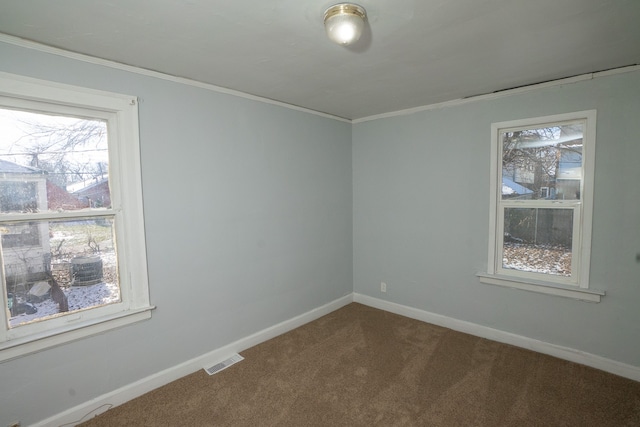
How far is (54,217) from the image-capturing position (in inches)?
74.4

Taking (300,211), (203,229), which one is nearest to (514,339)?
(300,211)

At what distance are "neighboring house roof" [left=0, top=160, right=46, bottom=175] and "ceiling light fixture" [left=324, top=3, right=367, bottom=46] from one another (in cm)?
195

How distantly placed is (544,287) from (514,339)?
0.58 meters

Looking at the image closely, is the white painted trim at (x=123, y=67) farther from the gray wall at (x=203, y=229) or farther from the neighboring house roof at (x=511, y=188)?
the neighboring house roof at (x=511, y=188)

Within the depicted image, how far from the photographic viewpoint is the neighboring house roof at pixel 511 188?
2.72m

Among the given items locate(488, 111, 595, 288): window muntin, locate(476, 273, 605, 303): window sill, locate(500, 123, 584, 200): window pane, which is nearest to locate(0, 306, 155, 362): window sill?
locate(476, 273, 605, 303): window sill

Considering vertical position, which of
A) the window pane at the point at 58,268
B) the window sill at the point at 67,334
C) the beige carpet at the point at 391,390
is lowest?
the beige carpet at the point at 391,390

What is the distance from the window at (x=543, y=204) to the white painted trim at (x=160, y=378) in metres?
2.10

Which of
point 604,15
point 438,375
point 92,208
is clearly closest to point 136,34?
point 92,208

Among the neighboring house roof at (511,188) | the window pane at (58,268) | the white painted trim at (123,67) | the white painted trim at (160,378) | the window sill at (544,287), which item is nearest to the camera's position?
the white painted trim at (123,67)

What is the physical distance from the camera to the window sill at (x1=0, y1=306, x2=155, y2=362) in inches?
67.9

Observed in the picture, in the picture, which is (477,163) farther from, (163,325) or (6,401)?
(6,401)

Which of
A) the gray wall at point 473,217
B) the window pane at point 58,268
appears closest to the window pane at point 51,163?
the window pane at point 58,268

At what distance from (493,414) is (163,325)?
242cm
